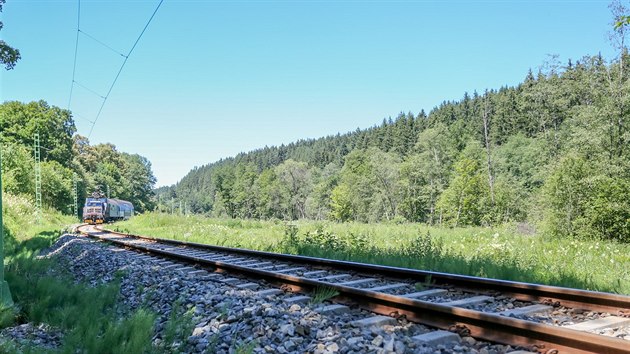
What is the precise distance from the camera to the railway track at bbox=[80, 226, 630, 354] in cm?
356

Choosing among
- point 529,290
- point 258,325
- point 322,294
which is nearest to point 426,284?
point 529,290

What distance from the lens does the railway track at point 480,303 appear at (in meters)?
3.56

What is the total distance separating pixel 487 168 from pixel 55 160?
63689 mm

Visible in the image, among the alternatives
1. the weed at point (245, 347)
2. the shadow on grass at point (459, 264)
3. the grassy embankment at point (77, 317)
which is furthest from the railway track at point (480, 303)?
the grassy embankment at point (77, 317)

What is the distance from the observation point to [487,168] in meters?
59.7

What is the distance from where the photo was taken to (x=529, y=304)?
520cm

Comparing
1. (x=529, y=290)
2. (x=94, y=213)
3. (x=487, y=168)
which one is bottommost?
(x=529, y=290)

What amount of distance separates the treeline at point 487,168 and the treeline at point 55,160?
1616cm

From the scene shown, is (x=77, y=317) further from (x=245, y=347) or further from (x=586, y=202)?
(x=586, y=202)

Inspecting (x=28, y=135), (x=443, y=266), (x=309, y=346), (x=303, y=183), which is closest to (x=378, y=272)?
(x=443, y=266)

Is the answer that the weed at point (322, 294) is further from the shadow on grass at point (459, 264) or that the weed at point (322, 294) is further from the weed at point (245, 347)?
the shadow on grass at point (459, 264)

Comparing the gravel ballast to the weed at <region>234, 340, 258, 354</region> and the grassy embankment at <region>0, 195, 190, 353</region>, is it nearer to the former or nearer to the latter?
the weed at <region>234, 340, 258, 354</region>

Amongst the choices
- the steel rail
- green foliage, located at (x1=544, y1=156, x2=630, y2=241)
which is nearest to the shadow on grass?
the steel rail

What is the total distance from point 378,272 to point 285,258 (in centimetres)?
269
